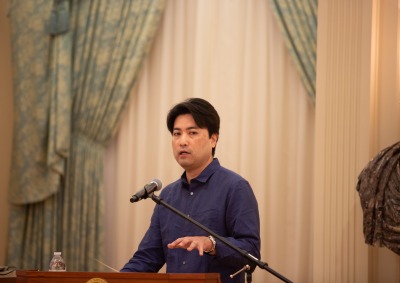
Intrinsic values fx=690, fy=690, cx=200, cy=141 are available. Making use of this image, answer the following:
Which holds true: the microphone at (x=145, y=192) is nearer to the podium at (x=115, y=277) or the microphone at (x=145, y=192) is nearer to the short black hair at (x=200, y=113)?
the podium at (x=115, y=277)

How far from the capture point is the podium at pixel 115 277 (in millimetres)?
2305

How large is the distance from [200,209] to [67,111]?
8.54 feet

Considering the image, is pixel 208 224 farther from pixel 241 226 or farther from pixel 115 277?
pixel 115 277

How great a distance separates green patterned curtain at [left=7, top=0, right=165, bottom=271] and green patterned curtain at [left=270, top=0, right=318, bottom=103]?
104 centimetres

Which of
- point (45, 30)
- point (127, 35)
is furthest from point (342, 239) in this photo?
point (45, 30)

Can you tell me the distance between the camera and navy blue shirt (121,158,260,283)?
9.34ft

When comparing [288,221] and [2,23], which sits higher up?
[2,23]

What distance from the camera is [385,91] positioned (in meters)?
3.79

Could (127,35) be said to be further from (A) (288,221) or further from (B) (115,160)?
(A) (288,221)

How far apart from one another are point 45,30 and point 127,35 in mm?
652

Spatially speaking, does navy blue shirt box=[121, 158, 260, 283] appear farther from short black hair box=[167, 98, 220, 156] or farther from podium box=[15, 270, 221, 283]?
podium box=[15, 270, 221, 283]

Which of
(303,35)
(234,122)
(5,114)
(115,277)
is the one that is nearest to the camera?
(115,277)

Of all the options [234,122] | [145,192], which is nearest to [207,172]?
[145,192]

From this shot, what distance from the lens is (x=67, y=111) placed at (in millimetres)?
5320
